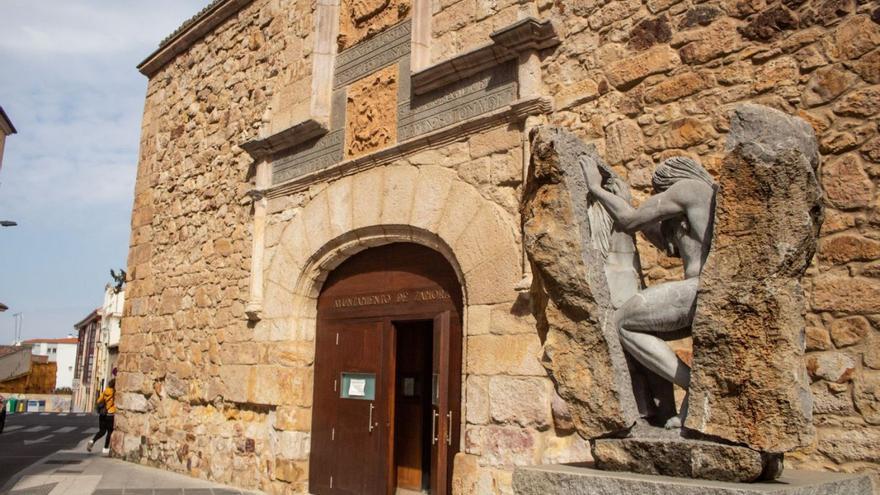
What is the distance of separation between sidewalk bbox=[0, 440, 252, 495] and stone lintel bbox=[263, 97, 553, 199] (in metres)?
2.84

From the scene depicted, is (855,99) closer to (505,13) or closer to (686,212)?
(686,212)

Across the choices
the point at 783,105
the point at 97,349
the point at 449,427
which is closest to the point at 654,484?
the point at 783,105

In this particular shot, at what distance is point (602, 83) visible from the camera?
4750 mm

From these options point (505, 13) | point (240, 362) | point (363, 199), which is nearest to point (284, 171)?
point (363, 199)

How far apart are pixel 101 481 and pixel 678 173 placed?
650cm

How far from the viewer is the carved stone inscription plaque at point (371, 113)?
6.16 meters

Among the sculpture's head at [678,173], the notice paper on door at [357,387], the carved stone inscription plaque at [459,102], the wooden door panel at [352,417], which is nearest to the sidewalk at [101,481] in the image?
the wooden door panel at [352,417]

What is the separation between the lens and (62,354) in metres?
63.3

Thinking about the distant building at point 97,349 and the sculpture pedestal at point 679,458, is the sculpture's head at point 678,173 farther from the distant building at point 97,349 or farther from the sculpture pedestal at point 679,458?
the distant building at point 97,349

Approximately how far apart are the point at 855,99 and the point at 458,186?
260 cm

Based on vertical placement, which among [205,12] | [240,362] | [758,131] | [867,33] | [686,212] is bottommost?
[240,362]

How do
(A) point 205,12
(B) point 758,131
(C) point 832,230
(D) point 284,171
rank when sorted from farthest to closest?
(A) point 205,12 < (D) point 284,171 < (C) point 832,230 < (B) point 758,131

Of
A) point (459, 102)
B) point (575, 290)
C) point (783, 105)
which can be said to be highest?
point (459, 102)

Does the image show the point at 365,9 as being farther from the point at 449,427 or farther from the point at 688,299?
the point at 688,299
